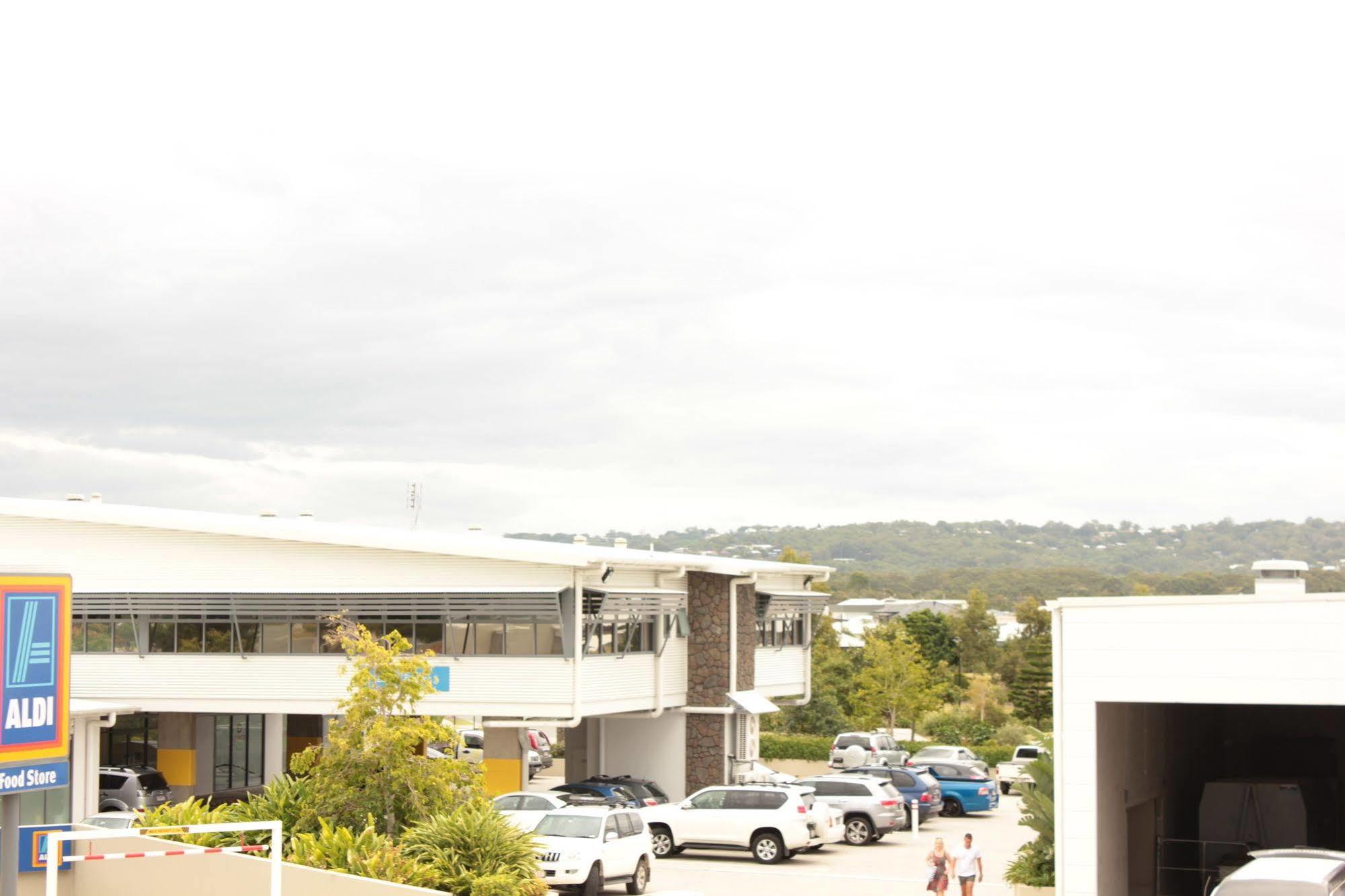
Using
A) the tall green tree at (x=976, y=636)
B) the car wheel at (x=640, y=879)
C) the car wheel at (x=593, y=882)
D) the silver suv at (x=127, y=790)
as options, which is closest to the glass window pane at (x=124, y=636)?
the silver suv at (x=127, y=790)

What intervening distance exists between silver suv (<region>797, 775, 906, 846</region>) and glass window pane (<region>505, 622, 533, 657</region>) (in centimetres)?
678

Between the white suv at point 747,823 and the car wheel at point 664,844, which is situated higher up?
the white suv at point 747,823

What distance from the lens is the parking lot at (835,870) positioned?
2762 centimetres

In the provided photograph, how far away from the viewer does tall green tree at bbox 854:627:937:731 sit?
60.1m

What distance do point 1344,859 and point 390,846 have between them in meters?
11.7

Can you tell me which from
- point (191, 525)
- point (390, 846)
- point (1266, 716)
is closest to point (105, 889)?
point (390, 846)

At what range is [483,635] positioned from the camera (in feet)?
116

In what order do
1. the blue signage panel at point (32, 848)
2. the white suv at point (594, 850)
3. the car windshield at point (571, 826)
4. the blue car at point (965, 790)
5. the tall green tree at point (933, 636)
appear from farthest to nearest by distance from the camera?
1. the tall green tree at point (933, 636)
2. the blue car at point (965, 790)
3. the car windshield at point (571, 826)
4. the white suv at point (594, 850)
5. the blue signage panel at point (32, 848)

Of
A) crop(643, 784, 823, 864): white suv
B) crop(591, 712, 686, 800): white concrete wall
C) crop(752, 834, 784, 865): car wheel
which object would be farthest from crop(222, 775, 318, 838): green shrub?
crop(591, 712, 686, 800): white concrete wall

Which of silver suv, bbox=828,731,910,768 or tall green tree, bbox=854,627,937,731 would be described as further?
tall green tree, bbox=854,627,937,731

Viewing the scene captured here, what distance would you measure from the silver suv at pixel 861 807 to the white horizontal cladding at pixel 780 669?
9179 mm

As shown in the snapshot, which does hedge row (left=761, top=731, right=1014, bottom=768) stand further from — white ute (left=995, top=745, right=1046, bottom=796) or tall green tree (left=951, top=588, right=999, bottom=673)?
tall green tree (left=951, top=588, right=999, bottom=673)

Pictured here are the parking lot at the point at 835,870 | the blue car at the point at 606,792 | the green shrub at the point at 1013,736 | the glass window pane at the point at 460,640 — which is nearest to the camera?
the parking lot at the point at 835,870

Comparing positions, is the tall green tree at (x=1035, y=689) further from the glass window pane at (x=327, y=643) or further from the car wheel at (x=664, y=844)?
the glass window pane at (x=327, y=643)
